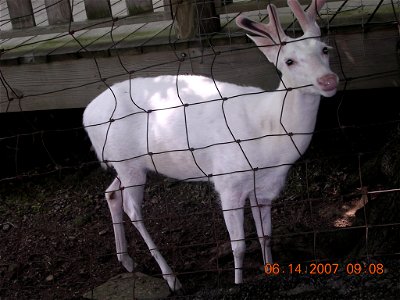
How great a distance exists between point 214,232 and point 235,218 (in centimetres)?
55

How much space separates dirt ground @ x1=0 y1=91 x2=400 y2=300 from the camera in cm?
355

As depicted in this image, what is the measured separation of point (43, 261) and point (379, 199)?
2651 millimetres

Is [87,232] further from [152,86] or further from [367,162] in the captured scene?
[367,162]

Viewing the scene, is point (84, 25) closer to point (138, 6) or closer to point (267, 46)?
point (138, 6)

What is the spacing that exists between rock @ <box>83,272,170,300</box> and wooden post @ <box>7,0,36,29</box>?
216cm

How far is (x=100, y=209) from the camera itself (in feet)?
19.5

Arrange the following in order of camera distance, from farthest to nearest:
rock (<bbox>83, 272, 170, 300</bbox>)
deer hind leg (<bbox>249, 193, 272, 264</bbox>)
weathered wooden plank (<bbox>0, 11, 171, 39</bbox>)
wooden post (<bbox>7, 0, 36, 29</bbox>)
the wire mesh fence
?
wooden post (<bbox>7, 0, 36, 29</bbox>), weathered wooden plank (<bbox>0, 11, 171, 39</bbox>), rock (<bbox>83, 272, 170, 300</bbox>), deer hind leg (<bbox>249, 193, 272, 264</bbox>), the wire mesh fence

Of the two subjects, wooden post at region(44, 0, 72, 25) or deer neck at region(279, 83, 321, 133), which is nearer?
deer neck at region(279, 83, 321, 133)

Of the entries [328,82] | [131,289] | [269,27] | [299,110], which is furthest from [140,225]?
[328,82]

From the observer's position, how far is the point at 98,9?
5023mm

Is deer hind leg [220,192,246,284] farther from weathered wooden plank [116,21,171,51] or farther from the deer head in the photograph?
weathered wooden plank [116,21,171,51]

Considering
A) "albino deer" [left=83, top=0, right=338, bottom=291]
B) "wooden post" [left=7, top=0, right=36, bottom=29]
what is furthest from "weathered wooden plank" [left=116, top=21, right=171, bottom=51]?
"wooden post" [left=7, top=0, right=36, bottom=29]

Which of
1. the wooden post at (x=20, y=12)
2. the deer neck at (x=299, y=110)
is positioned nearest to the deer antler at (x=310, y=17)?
the deer neck at (x=299, y=110)

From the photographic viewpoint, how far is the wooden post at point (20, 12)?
5.18 metres
